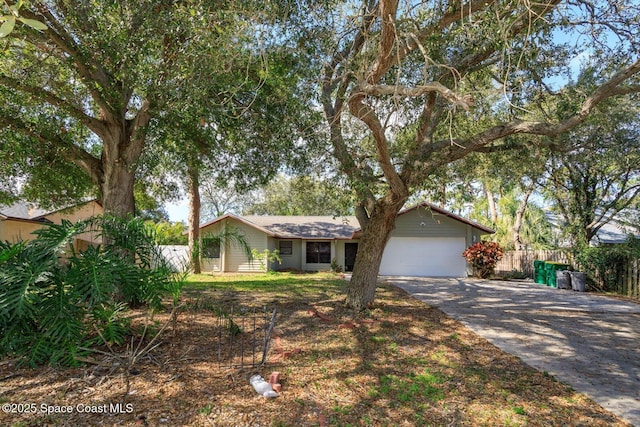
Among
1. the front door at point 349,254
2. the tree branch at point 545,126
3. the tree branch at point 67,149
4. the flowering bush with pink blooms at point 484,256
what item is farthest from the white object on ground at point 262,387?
the front door at point 349,254

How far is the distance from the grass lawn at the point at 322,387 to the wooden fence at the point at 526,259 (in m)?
13.5

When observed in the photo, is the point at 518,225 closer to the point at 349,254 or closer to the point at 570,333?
the point at 349,254

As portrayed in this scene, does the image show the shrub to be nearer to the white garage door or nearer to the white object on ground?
the white object on ground

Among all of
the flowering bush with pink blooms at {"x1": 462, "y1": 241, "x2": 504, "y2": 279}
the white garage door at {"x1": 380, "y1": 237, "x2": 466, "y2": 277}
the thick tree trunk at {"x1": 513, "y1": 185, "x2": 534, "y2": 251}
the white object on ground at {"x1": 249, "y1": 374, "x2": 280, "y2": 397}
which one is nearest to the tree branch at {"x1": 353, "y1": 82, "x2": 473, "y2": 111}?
the white object on ground at {"x1": 249, "y1": 374, "x2": 280, "y2": 397}

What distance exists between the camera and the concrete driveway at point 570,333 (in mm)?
4867

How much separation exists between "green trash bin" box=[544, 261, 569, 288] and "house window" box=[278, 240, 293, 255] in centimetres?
1310

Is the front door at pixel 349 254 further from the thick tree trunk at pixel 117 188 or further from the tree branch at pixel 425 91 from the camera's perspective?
the tree branch at pixel 425 91

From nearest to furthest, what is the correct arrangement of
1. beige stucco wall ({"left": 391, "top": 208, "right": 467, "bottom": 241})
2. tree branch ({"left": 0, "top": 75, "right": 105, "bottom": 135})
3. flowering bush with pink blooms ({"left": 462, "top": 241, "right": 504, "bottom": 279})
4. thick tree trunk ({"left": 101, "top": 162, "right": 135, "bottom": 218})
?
tree branch ({"left": 0, "top": 75, "right": 105, "bottom": 135})
thick tree trunk ({"left": 101, "top": 162, "right": 135, "bottom": 218})
flowering bush with pink blooms ({"left": 462, "top": 241, "right": 504, "bottom": 279})
beige stucco wall ({"left": 391, "top": 208, "right": 467, "bottom": 241})

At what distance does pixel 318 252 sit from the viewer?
896 inches

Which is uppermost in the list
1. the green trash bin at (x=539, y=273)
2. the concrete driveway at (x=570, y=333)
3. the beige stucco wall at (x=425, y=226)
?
the beige stucco wall at (x=425, y=226)

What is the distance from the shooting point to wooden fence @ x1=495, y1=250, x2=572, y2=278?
17375 millimetres

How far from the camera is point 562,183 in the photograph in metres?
15.8

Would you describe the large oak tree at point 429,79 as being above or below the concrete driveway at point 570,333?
above

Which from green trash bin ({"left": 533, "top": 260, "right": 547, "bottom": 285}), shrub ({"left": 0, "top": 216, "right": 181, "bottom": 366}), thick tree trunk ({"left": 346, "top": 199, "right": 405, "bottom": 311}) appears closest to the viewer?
shrub ({"left": 0, "top": 216, "right": 181, "bottom": 366})
